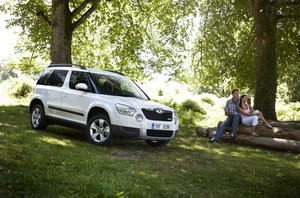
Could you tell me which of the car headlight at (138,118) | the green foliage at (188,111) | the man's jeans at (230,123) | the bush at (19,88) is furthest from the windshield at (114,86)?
the bush at (19,88)

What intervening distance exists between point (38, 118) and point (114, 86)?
2.95 meters

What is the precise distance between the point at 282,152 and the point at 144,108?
4.86m

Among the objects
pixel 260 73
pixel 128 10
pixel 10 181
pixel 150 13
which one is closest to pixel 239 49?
pixel 260 73

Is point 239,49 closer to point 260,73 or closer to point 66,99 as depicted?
point 260,73

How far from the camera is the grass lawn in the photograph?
154 inches

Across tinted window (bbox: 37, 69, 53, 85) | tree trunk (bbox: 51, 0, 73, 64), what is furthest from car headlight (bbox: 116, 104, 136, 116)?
tree trunk (bbox: 51, 0, 73, 64)

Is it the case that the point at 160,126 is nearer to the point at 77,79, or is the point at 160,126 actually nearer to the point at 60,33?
the point at 77,79

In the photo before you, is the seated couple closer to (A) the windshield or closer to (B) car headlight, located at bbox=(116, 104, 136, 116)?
(A) the windshield

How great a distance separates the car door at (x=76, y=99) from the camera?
7621 millimetres

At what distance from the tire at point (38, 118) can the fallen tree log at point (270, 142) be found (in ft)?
21.2

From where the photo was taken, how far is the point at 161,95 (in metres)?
21.3

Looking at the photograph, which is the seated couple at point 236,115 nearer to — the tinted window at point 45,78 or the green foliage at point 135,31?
the tinted window at point 45,78

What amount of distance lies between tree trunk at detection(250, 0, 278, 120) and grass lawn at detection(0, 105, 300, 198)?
196 inches

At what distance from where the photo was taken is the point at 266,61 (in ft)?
41.4
